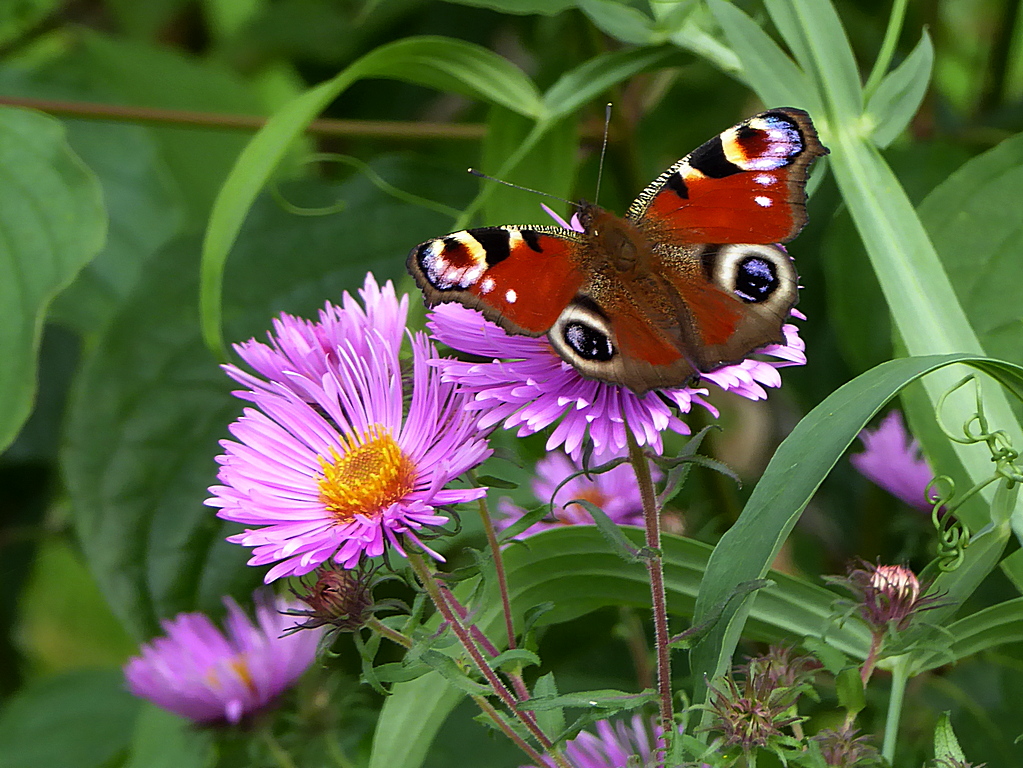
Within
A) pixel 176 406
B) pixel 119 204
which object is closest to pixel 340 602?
pixel 176 406

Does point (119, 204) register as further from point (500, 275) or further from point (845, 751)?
point (845, 751)

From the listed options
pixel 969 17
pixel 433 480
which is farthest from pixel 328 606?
pixel 969 17

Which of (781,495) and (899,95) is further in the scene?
(899,95)

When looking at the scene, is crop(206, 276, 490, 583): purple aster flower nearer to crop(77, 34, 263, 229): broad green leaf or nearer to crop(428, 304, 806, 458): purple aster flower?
crop(428, 304, 806, 458): purple aster flower

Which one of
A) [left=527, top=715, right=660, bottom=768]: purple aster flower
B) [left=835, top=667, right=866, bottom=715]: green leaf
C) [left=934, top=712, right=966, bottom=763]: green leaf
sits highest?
[left=835, top=667, right=866, bottom=715]: green leaf

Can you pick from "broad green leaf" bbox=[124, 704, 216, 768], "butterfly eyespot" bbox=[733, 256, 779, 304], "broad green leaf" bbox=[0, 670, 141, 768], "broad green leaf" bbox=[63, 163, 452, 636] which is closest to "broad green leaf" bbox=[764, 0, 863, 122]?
"butterfly eyespot" bbox=[733, 256, 779, 304]

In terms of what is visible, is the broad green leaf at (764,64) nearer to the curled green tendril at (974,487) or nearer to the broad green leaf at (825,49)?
the broad green leaf at (825,49)
